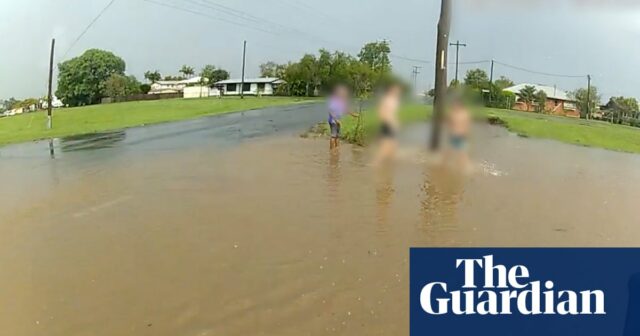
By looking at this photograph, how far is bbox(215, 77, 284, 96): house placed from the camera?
4324 mm

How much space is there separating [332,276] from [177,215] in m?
1.96

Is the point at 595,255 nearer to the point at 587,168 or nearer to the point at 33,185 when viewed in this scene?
the point at 587,168

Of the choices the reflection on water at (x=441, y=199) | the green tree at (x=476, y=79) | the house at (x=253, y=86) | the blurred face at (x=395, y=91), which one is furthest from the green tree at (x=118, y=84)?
the green tree at (x=476, y=79)

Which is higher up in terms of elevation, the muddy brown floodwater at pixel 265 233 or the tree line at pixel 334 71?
the tree line at pixel 334 71

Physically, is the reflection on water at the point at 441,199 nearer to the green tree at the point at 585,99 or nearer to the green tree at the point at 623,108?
the green tree at the point at 585,99

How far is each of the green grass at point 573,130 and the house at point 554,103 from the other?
0.36 ft

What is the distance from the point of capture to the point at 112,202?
5.07 metres

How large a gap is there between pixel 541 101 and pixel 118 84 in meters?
5.12

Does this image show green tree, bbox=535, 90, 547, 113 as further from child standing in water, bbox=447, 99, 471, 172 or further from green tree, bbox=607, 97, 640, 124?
child standing in water, bbox=447, 99, 471, 172

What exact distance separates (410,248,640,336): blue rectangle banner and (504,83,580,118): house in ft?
4.56

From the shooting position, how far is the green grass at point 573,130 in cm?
451

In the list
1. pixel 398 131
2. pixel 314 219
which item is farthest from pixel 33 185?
pixel 398 131

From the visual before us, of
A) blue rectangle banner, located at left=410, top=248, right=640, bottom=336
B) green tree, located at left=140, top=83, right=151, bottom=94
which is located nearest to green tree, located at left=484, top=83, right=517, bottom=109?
blue rectangle banner, located at left=410, top=248, right=640, bottom=336

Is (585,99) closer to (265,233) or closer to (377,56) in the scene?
(377,56)
